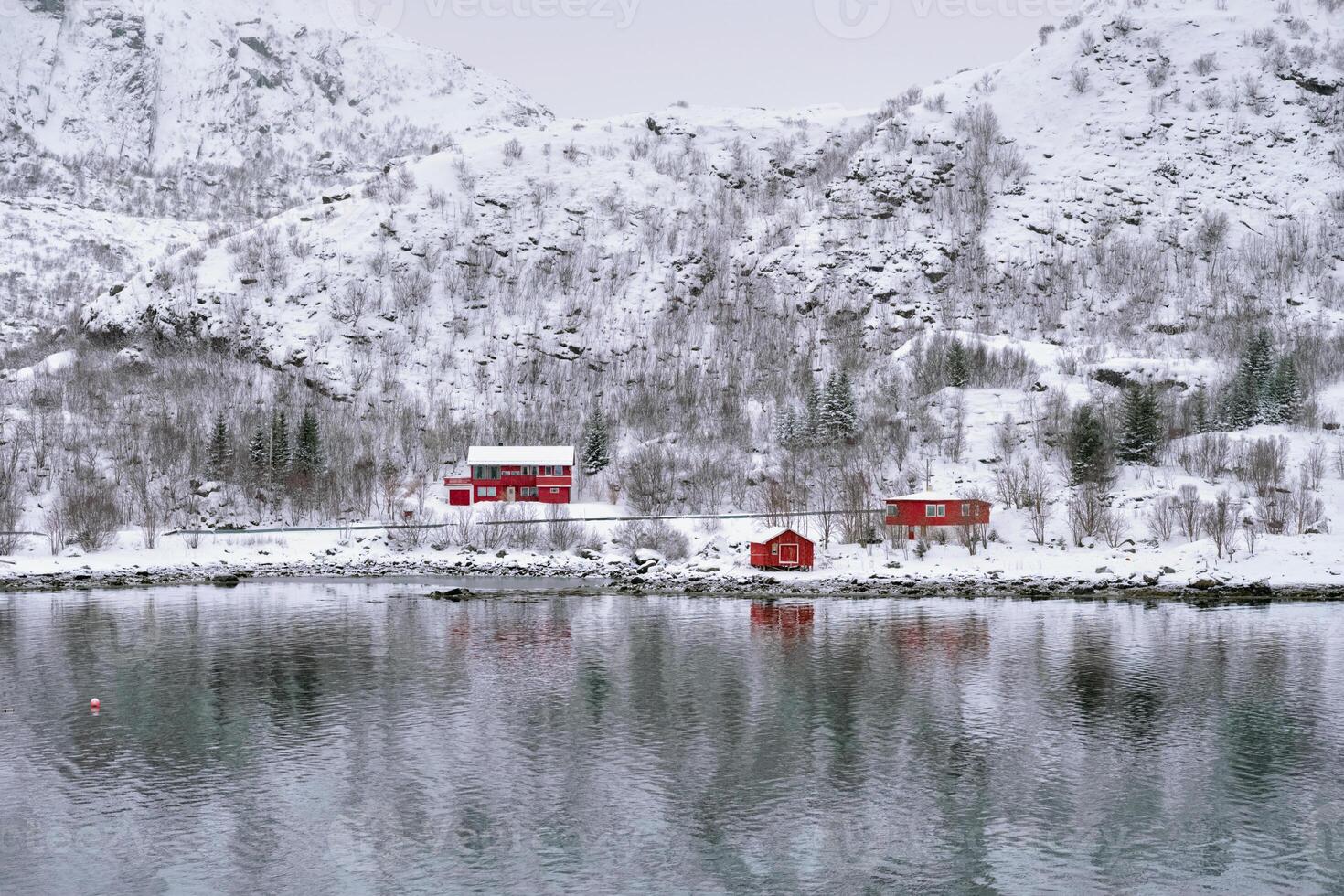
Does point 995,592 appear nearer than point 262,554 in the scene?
Yes

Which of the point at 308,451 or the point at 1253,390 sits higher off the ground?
the point at 1253,390

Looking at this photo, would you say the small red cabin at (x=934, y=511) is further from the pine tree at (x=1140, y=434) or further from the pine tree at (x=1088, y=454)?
the pine tree at (x=1140, y=434)

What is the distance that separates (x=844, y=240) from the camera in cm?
15175

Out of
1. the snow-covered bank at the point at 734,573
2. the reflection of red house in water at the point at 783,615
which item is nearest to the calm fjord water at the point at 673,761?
the reflection of red house in water at the point at 783,615

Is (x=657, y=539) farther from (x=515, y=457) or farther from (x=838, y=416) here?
(x=838, y=416)

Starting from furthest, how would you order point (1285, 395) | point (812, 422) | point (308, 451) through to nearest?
1. point (812, 422)
2. point (308, 451)
3. point (1285, 395)

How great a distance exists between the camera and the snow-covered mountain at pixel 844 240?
13550 cm

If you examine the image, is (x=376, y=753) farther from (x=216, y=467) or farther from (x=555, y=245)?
(x=555, y=245)

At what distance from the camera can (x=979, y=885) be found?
22.7 m

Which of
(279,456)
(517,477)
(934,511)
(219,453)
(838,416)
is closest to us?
(934,511)

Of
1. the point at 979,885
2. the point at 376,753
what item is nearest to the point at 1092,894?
the point at 979,885

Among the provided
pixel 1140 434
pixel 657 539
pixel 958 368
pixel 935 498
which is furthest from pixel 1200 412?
pixel 657 539

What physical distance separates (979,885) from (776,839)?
4680 mm

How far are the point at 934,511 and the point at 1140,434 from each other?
2394 cm
